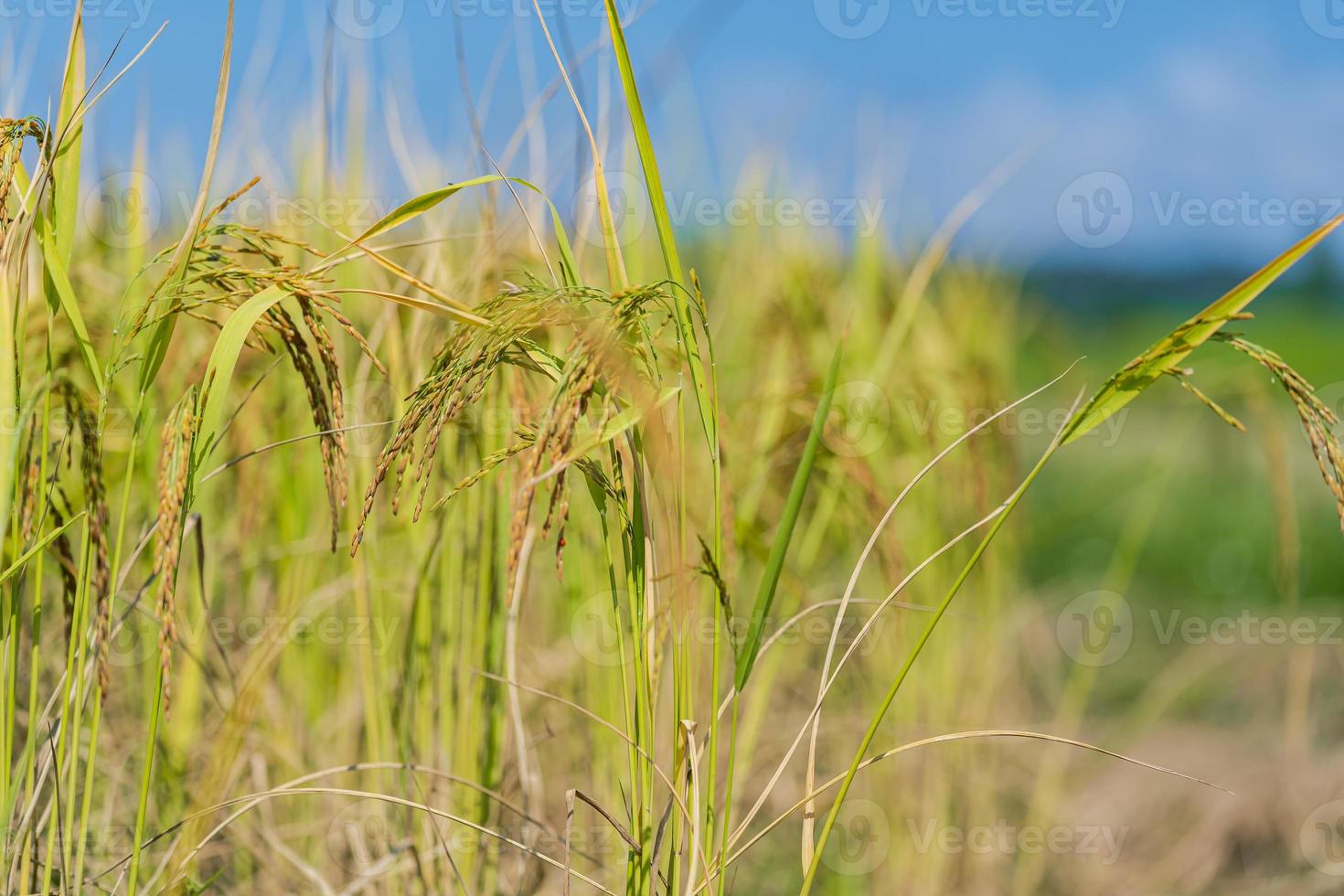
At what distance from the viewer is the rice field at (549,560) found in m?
0.64

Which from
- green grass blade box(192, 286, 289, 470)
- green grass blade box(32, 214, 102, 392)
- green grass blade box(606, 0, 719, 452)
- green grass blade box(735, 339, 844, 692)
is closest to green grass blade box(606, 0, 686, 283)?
green grass blade box(606, 0, 719, 452)

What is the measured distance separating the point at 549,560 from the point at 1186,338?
53.4 inches

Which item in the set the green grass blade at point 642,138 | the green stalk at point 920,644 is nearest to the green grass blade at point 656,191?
the green grass blade at point 642,138

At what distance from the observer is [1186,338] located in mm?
593

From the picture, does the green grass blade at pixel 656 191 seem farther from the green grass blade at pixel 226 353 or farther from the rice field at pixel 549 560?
the green grass blade at pixel 226 353

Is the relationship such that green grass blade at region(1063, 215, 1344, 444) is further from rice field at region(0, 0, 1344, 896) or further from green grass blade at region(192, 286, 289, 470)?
green grass blade at region(192, 286, 289, 470)

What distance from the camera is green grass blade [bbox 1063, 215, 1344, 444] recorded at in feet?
1.92

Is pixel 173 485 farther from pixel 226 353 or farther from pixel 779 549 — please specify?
pixel 779 549

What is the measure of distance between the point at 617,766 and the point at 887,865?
68 centimetres

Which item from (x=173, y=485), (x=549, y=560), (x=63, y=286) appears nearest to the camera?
(x=173, y=485)

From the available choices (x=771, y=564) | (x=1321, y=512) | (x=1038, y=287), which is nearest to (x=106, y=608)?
(x=771, y=564)

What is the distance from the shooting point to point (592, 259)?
2.09m

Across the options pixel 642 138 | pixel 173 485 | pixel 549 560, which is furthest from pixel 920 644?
pixel 549 560

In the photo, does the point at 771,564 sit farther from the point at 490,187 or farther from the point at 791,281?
the point at 791,281
